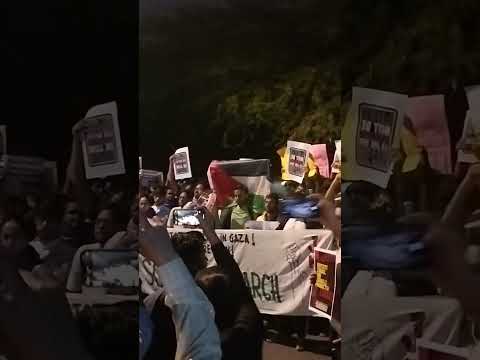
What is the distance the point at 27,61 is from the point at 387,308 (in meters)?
2.60

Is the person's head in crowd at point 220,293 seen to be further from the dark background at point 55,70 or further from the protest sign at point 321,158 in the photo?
the dark background at point 55,70

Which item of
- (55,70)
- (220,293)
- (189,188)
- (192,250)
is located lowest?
(220,293)

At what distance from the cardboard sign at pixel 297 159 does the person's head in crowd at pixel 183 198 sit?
619mm

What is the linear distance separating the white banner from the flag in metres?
0.18

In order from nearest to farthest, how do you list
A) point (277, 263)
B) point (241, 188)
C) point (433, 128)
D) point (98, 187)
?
point (433, 128)
point (277, 263)
point (241, 188)
point (98, 187)

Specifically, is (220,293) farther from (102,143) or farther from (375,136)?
(375,136)

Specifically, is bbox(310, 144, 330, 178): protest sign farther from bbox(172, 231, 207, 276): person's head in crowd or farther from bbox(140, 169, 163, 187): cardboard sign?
bbox(140, 169, 163, 187): cardboard sign

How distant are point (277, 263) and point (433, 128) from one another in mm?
1131

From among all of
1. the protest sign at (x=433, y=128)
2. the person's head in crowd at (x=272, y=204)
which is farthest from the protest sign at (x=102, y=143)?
the protest sign at (x=433, y=128)

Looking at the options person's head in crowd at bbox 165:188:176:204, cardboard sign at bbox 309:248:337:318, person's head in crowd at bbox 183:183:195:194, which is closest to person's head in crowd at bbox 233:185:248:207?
person's head in crowd at bbox 183:183:195:194

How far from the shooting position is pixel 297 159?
13.5ft

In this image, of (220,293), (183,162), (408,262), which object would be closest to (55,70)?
(183,162)

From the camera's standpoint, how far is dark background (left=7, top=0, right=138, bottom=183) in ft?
14.7

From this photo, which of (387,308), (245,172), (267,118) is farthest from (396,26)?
(387,308)
